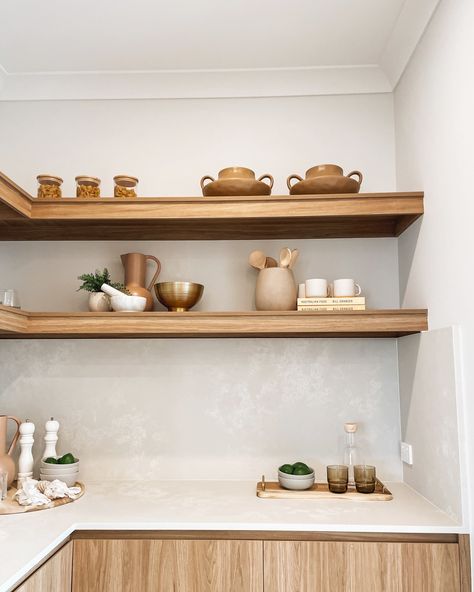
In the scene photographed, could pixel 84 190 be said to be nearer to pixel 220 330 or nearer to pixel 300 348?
pixel 220 330

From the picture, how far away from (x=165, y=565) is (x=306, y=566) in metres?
0.43

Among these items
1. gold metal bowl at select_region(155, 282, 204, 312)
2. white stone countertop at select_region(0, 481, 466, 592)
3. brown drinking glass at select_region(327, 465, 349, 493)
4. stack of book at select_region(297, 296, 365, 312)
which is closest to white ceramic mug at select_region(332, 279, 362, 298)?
stack of book at select_region(297, 296, 365, 312)

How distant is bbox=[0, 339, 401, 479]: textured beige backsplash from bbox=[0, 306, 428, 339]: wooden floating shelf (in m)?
0.35

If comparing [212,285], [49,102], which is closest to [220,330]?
[212,285]

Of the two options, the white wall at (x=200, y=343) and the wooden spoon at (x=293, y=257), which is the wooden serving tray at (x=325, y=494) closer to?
the white wall at (x=200, y=343)

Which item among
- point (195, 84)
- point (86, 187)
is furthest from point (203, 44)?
point (86, 187)

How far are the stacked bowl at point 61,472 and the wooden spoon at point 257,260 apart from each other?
104 cm

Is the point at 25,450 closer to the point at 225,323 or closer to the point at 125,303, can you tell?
the point at 125,303

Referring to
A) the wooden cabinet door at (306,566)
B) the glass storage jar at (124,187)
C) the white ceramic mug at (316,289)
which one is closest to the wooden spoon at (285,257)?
the white ceramic mug at (316,289)

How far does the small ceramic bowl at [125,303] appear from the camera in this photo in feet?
6.51

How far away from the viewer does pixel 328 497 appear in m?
1.89

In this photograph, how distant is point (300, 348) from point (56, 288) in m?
1.08

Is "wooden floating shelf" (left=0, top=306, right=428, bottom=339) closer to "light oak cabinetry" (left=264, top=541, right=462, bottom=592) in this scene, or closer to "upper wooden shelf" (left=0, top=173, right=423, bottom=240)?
"upper wooden shelf" (left=0, top=173, right=423, bottom=240)

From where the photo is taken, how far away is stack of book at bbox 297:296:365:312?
6.46 feet
